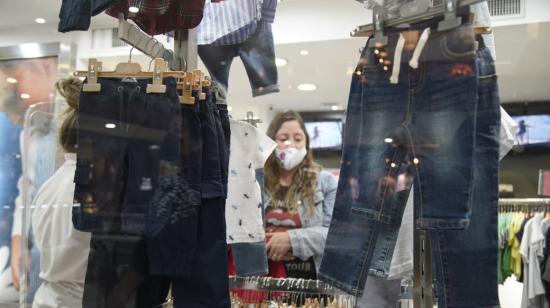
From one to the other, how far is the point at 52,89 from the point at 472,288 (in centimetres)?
194

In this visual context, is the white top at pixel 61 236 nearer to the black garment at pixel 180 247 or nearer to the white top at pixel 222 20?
the black garment at pixel 180 247

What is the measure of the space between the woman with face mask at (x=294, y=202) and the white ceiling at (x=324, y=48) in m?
0.21

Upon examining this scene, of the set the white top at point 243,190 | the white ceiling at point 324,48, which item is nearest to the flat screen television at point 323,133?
the white ceiling at point 324,48

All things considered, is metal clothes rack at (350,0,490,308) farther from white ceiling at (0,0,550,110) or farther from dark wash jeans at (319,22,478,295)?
white ceiling at (0,0,550,110)

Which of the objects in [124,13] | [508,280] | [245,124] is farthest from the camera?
[508,280]

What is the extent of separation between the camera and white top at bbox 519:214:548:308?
2818 millimetres

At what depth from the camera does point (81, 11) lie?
152 cm

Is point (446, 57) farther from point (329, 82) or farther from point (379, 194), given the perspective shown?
point (329, 82)

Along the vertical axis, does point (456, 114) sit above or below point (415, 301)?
above

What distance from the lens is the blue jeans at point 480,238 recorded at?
1403 mm

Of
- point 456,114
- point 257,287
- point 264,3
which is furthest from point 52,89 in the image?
point 456,114

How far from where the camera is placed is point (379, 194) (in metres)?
1.50

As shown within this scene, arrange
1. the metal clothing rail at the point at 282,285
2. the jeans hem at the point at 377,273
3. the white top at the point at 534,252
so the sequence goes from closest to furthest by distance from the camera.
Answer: the jeans hem at the point at 377,273 → the metal clothing rail at the point at 282,285 → the white top at the point at 534,252

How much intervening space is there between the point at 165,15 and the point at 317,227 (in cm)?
100
